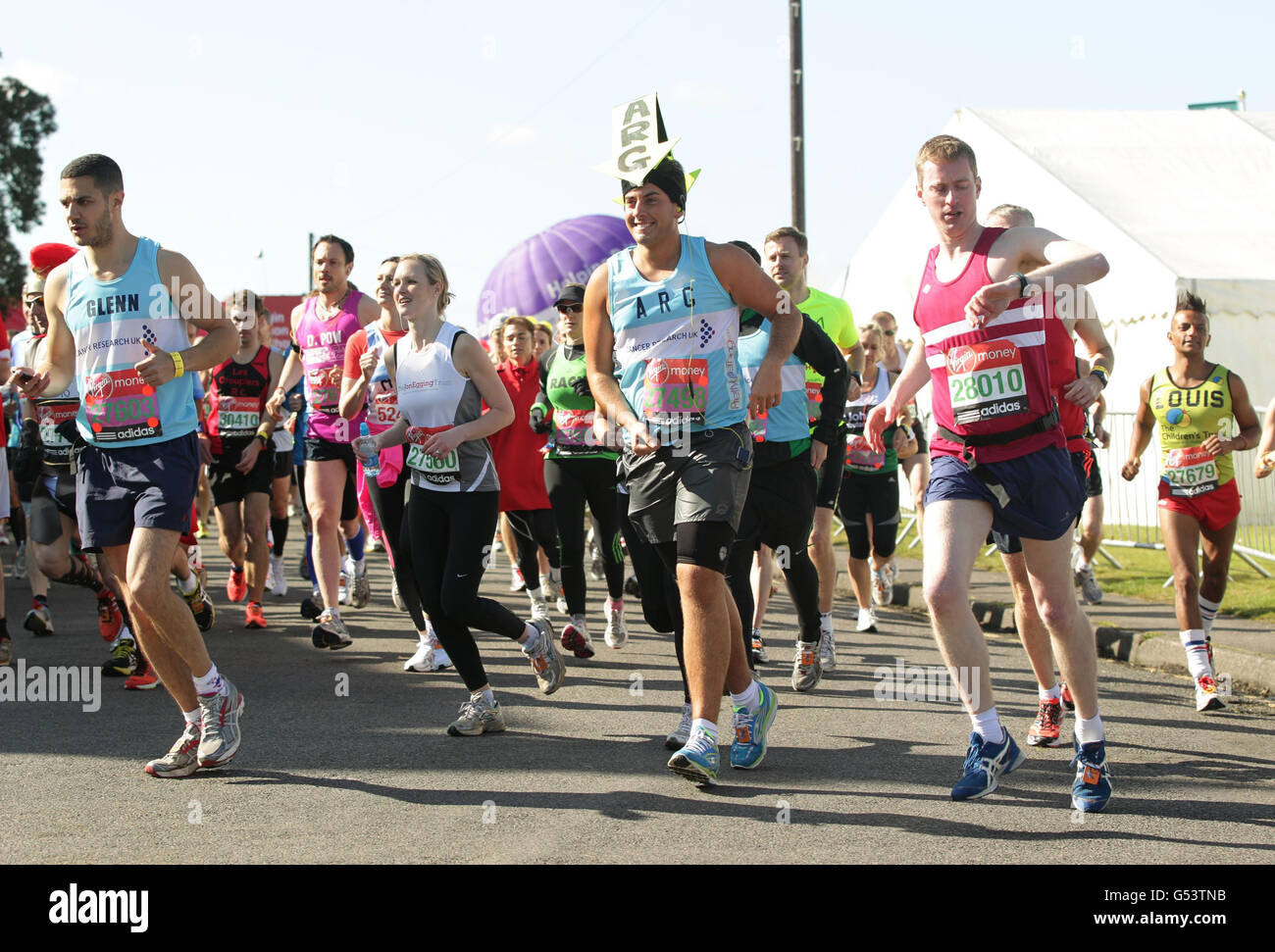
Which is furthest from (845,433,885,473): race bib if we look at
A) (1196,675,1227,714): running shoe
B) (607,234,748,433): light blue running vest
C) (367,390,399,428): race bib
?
(607,234,748,433): light blue running vest

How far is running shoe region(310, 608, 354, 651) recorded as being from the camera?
830 centimetres

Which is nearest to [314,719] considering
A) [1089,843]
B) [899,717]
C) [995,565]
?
[899,717]

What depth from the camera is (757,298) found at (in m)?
5.32

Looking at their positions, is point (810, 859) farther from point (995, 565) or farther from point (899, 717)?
point (995, 565)

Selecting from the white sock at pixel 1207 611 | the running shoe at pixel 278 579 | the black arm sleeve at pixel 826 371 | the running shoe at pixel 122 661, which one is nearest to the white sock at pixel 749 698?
the black arm sleeve at pixel 826 371

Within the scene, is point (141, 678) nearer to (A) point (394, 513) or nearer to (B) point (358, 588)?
(A) point (394, 513)

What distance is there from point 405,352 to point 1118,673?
4.45m

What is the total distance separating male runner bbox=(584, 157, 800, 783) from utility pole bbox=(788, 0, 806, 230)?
13.7 m

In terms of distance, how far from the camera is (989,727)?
5.01 meters

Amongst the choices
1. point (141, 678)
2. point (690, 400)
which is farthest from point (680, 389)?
point (141, 678)

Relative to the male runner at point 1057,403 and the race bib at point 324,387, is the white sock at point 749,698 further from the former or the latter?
the race bib at point 324,387

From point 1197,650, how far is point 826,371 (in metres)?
2.31

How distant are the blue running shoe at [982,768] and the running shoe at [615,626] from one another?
4057 mm
